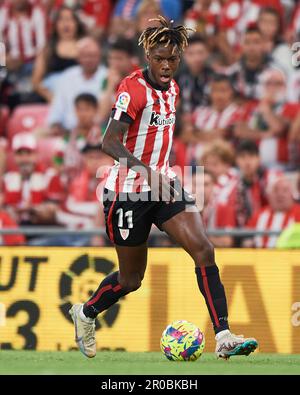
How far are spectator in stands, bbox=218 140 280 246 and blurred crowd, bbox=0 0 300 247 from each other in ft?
0.04

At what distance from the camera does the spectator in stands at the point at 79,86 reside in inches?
583

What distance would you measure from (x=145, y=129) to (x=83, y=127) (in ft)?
19.3

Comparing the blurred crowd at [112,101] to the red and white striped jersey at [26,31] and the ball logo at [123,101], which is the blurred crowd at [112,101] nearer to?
the red and white striped jersey at [26,31]

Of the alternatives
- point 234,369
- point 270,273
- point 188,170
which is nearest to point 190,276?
Answer: point 270,273

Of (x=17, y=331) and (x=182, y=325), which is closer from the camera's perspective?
(x=182, y=325)

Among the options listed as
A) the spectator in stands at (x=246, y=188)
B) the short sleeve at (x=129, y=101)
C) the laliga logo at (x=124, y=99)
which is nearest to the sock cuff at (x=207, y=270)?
the short sleeve at (x=129, y=101)

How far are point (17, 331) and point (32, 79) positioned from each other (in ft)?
19.0

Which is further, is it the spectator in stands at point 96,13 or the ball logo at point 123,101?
the spectator in stands at point 96,13

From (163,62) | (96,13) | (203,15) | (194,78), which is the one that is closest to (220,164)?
(194,78)

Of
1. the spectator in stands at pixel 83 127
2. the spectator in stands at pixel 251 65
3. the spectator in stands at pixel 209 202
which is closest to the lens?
the spectator in stands at pixel 209 202

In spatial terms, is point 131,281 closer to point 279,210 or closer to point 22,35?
point 279,210

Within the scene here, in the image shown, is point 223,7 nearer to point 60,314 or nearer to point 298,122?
point 298,122

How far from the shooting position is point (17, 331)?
10.5 meters

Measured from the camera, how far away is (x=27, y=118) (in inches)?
589
